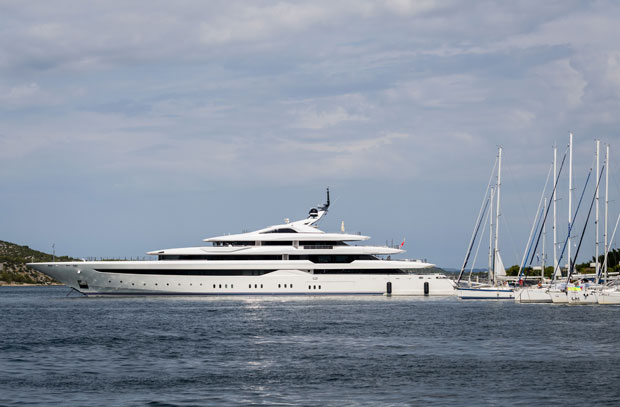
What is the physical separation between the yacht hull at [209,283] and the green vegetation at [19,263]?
84.5 metres

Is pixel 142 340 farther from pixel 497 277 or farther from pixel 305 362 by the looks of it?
pixel 497 277

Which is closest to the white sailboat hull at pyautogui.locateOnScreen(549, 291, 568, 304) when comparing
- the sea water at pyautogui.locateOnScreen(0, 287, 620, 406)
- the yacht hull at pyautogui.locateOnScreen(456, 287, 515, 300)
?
the yacht hull at pyautogui.locateOnScreen(456, 287, 515, 300)

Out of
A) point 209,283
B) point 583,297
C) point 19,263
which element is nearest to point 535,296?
point 583,297

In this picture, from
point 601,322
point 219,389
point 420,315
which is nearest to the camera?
point 219,389

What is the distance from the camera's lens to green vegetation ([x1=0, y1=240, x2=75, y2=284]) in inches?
6058

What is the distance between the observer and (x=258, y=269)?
203 feet

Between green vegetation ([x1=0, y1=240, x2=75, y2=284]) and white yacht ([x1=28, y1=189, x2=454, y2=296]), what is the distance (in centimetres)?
8577

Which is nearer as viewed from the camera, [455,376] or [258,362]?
[455,376]

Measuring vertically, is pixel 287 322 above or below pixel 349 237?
below

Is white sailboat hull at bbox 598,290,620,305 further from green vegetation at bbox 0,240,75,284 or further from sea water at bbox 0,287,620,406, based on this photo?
green vegetation at bbox 0,240,75,284

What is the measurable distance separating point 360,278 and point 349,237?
3.40 metres

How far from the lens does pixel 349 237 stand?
62.9m

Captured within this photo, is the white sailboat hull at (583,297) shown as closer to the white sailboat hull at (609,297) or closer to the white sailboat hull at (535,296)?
the white sailboat hull at (609,297)

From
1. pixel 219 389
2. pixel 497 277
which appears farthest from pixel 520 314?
pixel 219 389
